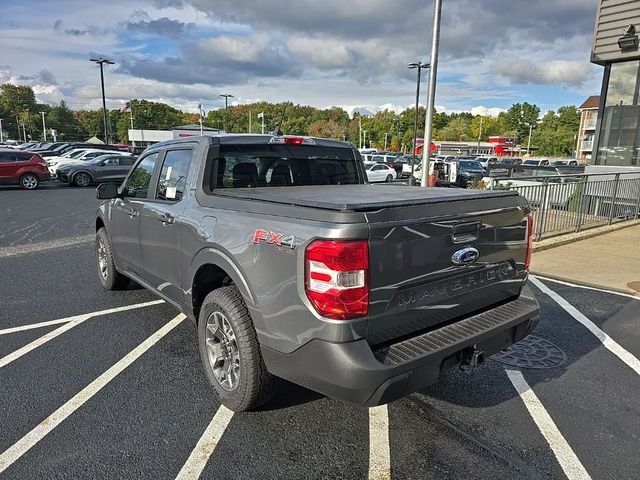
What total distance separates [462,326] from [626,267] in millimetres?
6083

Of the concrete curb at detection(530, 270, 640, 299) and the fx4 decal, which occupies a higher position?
the fx4 decal

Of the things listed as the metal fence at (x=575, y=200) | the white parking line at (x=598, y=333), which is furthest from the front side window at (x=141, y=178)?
the metal fence at (x=575, y=200)

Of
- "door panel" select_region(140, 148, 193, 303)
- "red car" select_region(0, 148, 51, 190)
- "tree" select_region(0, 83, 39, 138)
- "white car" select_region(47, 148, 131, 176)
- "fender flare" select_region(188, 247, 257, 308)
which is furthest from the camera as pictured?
"tree" select_region(0, 83, 39, 138)

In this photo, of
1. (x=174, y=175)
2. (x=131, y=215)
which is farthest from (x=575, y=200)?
(x=131, y=215)

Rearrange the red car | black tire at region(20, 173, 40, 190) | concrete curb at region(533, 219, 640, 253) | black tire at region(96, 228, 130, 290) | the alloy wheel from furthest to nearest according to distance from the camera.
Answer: black tire at region(20, 173, 40, 190), the red car, concrete curb at region(533, 219, 640, 253), black tire at region(96, 228, 130, 290), the alloy wheel

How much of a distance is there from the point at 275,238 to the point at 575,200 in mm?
9107

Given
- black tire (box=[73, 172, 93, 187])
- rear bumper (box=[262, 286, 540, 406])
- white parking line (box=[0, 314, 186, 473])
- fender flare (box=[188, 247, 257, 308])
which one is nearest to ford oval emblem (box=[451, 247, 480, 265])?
rear bumper (box=[262, 286, 540, 406])

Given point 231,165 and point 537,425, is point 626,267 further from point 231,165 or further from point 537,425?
point 231,165

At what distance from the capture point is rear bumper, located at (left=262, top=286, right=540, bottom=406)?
2.34m

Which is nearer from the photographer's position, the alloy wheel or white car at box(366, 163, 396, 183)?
the alloy wheel

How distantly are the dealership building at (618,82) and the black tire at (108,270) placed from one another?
44.2 ft

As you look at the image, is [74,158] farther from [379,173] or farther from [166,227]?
[166,227]

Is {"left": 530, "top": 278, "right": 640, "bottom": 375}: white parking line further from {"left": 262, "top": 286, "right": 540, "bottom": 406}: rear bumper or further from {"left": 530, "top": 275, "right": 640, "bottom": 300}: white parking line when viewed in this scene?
{"left": 262, "top": 286, "right": 540, "bottom": 406}: rear bumper

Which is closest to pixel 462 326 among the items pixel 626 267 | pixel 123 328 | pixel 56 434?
pixel 56 434
